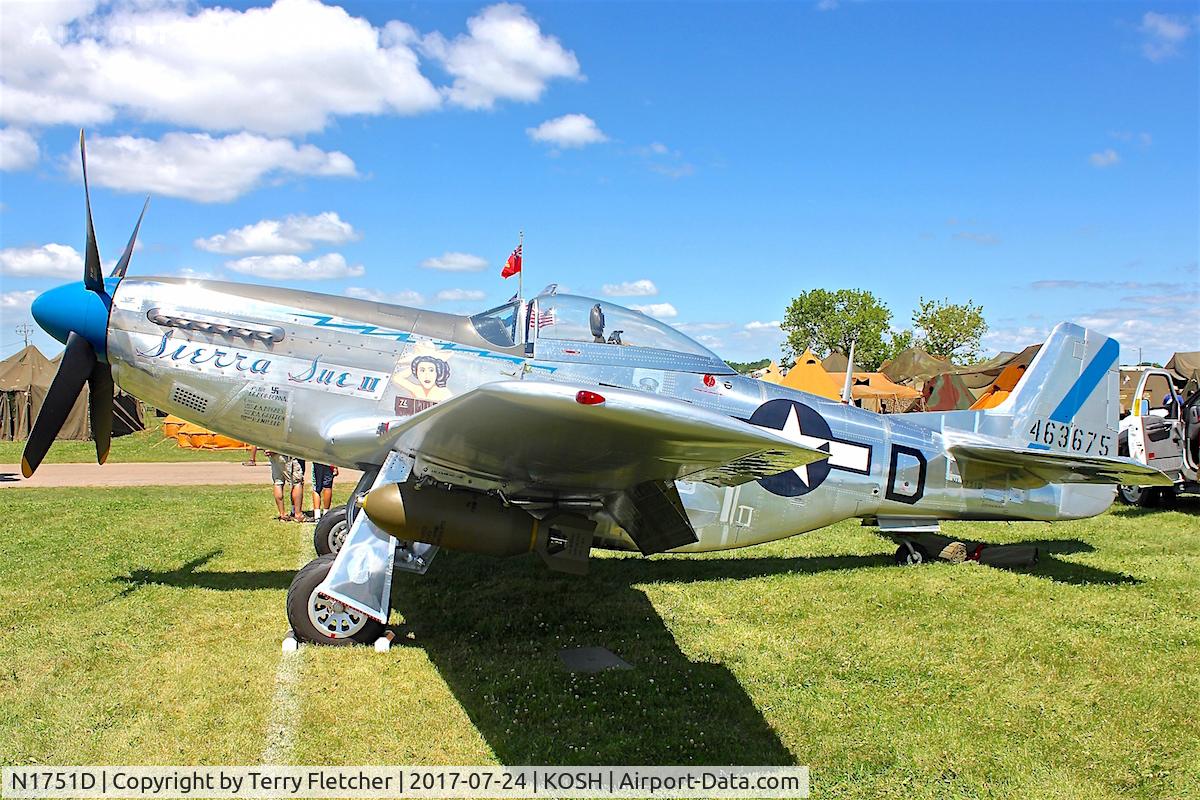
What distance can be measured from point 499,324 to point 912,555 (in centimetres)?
498

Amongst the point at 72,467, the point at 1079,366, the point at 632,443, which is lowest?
the point at 72,467

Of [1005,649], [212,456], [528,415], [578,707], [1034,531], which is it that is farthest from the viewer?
[212,456]

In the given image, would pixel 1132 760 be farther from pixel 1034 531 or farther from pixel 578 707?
pixel 1034 531

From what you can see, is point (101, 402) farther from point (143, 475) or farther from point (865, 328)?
point (865, 328)

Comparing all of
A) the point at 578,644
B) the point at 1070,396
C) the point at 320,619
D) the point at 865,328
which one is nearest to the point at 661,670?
the point at 578,644

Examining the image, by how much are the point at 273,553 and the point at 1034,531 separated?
30.5ft

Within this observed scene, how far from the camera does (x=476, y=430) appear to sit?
370 cm

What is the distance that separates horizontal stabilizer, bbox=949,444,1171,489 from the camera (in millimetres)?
6566

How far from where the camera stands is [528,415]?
3324 millimetres

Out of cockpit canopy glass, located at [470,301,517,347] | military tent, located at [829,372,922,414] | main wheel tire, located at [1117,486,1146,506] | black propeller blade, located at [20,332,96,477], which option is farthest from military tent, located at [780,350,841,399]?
black propeller blade, located at [20,332,96,477]

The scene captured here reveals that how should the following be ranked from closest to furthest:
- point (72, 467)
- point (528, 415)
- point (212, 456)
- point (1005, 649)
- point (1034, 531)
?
1. point (528, 415)
2. point (1005, 649)
3. point (1034, 531)
4. point (72, 467)
5. point (212, 456)

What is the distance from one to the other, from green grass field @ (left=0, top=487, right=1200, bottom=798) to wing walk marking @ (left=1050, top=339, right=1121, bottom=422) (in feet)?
5.09

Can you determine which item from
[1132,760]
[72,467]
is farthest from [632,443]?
[72,467]

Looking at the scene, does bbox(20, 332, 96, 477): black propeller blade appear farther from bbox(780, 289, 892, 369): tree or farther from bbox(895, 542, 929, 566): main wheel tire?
bbox(780, 289, 892, 369): tree
